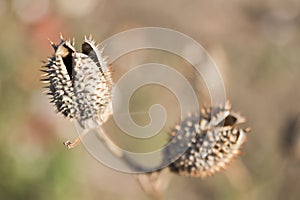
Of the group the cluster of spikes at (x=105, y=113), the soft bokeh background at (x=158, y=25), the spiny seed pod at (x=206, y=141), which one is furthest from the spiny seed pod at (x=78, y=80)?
the soft bokeh background at (x=158, y=25)

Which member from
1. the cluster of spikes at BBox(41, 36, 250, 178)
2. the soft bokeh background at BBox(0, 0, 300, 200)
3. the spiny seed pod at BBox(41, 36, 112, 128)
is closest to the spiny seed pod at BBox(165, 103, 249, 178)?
the cluster of spikes at BBox(41, 36, 250, 178)

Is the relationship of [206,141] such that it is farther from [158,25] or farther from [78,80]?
[158,25]

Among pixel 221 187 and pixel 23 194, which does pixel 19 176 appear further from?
pixel 221 187

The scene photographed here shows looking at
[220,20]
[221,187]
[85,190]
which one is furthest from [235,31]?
[85,190]

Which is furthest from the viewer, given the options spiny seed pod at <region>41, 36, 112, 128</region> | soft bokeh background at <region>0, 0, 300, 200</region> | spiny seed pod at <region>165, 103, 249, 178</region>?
soft bokeh background at <region>0, 0, 300, 200</region>

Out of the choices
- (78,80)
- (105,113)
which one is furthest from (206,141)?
(78,80)

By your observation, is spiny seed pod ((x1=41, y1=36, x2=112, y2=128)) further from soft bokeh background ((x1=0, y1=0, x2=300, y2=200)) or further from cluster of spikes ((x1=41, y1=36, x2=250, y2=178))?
soft bokeh background ((x1=0, y1=0, x2=300, y2=200))
